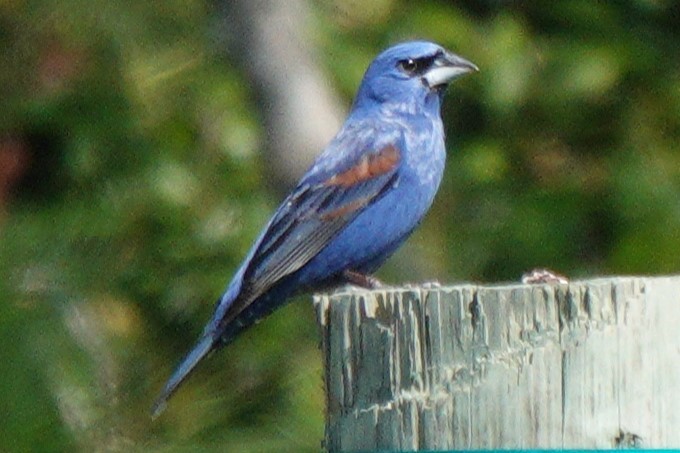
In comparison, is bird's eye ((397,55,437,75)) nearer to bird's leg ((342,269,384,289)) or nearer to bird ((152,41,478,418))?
bird ((152,41,478,418))

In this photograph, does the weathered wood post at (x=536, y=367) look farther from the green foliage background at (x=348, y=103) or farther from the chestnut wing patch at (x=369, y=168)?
the green foliage background at (x=348, y=103)

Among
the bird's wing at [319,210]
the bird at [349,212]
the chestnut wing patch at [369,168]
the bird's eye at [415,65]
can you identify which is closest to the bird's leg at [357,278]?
the bird at [349,212]

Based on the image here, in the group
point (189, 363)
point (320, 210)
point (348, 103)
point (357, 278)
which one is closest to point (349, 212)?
point (320, 210)

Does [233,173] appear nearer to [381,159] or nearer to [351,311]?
[381,159]

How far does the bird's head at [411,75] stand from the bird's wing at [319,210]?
0.26 m

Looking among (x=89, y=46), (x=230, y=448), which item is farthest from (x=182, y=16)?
(x=230, y=448)

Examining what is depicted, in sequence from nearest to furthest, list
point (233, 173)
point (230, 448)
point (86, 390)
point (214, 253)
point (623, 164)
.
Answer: point (86, 390) < point (230, 448) < point (214, 253) < point (233, 173) < point (623, 164)

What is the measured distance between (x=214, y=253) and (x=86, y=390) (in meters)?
2.44

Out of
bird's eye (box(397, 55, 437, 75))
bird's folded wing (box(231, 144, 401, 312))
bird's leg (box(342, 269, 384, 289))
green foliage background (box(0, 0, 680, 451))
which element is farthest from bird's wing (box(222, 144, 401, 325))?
green foliage background (box(0, 0, 680, 451))

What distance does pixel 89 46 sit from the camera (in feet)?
19.8

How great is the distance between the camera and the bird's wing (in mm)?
4479


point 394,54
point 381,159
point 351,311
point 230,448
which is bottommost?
point 230,448

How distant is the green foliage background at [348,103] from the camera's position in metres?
5.69

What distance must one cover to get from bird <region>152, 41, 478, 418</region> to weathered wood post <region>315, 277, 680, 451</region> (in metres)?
1.69
